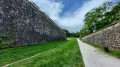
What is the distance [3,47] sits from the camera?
470 centimetres

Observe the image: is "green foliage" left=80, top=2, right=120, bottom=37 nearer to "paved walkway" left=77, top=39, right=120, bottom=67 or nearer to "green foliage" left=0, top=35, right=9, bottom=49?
"paved walkway" left=77, top=39, right=120, bottom=67

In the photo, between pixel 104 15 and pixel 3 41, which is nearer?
pixel 3 41

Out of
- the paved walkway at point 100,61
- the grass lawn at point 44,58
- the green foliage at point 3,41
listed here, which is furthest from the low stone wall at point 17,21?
the paved walkway at point 100,61

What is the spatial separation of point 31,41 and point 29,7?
14.8 feet

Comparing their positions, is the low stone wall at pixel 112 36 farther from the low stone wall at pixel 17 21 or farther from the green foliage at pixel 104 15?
the green foliage at pixel 104 15

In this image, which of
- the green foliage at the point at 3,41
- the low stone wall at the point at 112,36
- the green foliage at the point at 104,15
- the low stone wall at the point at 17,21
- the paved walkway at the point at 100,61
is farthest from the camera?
the green foliage at the point at 104,15

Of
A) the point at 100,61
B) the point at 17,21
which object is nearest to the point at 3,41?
the point at 17,21

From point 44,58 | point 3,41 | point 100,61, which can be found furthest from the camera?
point 3,41

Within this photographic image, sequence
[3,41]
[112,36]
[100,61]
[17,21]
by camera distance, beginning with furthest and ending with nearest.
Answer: [17,21] < [112,36] < [3,41] < [100,61]

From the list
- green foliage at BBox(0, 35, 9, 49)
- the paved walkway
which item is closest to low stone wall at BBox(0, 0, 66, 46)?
green foliage at BBox(0, 35, 9, 49)

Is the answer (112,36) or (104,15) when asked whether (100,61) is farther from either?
(104,15)

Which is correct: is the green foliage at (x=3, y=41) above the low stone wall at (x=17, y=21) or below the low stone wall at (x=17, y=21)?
below

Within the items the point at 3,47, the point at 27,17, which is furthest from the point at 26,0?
the point at 3,47

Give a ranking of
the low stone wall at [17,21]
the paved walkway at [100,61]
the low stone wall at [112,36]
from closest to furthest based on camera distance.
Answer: the paved walkway at [100,61], the low stone wall at [112,36], the low stone wall at [17,21]
